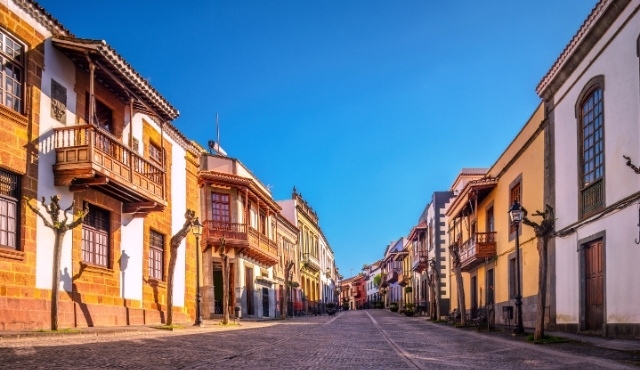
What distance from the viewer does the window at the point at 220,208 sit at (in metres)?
33.7

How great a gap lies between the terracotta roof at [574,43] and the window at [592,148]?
133cm

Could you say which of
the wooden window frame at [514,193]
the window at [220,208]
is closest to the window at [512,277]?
the wooden window frame at [514,193]

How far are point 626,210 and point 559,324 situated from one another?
18.7 feet

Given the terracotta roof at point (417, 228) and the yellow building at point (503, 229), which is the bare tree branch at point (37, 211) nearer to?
the yellow building at point (503, 229)

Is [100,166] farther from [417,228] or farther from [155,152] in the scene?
[417,228]

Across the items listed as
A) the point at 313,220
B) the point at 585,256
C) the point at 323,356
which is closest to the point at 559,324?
the point at 585,256

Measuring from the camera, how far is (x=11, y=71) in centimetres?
1409

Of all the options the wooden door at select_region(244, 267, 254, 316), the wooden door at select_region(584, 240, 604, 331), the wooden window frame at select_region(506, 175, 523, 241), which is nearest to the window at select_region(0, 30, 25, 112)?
the wooden door at select_region(584, 240, 604, 331)

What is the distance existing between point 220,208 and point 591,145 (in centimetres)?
2058

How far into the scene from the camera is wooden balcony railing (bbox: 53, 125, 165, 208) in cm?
1536

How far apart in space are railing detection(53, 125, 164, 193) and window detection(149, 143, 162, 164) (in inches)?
150

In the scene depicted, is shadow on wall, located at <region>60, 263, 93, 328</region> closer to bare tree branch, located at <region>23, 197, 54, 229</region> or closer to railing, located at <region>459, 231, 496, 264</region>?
bare tree branch, located at <region>23, 197, 54, 229</region>

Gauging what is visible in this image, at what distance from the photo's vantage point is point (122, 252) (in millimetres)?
19406

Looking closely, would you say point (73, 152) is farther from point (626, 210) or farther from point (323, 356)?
point (626, 210)
